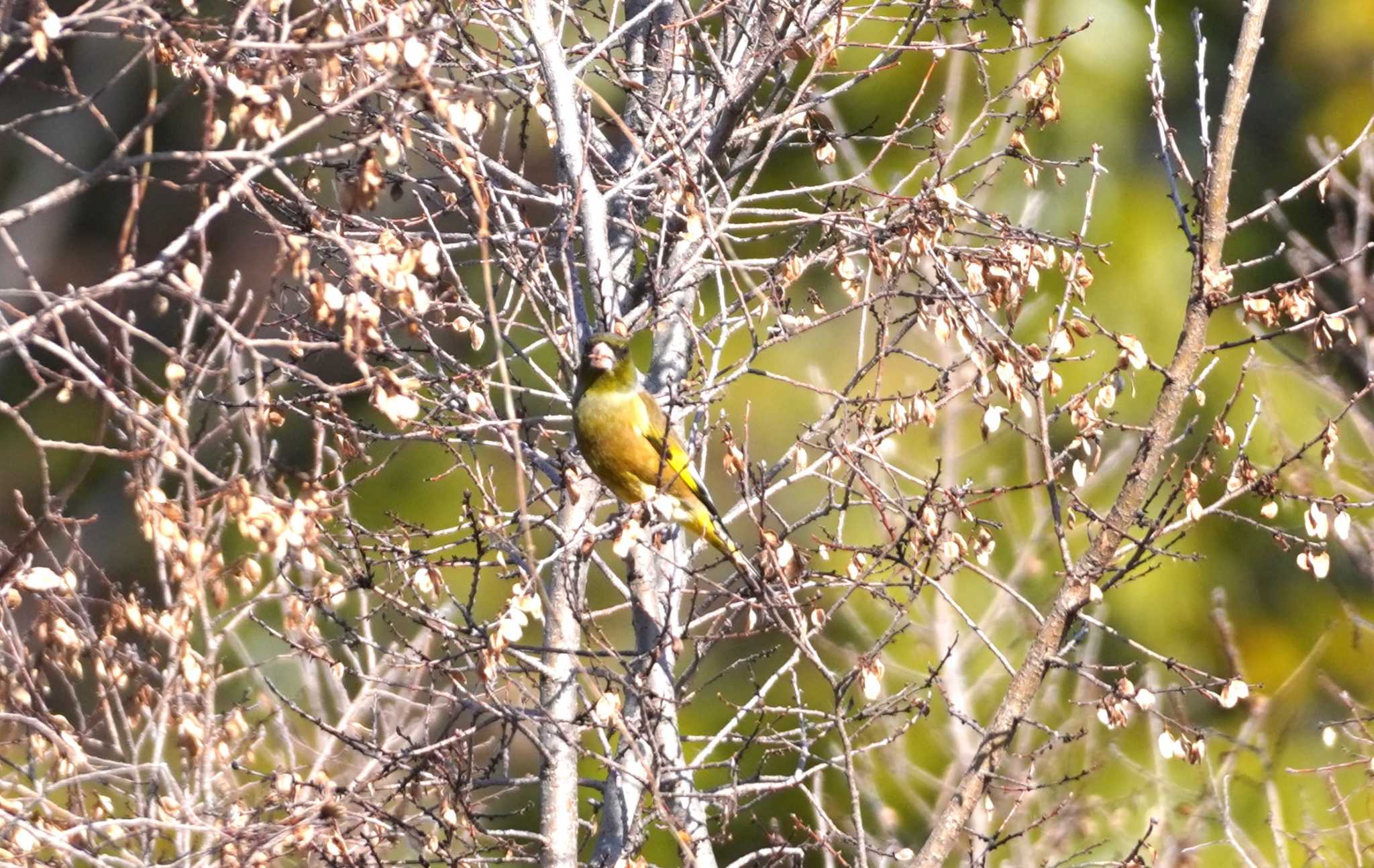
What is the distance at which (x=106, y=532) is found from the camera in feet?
46.3

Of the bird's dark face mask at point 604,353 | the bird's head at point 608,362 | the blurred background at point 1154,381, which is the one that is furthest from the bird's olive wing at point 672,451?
the blurred background at point 1154,381

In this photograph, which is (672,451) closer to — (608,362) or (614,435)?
(614,435)

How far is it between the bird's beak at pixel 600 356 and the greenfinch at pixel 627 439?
216 millimetres

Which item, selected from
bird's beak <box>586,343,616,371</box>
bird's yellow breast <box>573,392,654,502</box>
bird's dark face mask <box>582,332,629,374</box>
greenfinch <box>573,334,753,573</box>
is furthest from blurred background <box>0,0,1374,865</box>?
bird's beak <box>586,343,616,371</box>

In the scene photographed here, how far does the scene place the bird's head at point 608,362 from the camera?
15.3ft

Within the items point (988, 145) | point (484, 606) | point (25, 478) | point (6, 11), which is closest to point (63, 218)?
point (25, 478)

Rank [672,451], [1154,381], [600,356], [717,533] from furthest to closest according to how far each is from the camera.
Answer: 1. [1154,381]
2. [717,533]
3. [672,451]
4. [600,356]

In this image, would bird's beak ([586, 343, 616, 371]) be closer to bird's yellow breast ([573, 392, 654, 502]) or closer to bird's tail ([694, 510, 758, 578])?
bird's yellow breast ([573, 392, 654, 502])

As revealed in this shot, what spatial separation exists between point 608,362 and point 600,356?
2.0 inches

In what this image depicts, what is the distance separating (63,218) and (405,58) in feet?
44.7

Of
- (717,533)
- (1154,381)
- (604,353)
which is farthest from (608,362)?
(1154,381)

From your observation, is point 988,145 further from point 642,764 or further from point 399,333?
point 642,764

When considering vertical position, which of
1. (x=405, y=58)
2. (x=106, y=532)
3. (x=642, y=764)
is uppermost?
(x=405, y=58)

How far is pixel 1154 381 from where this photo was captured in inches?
441
